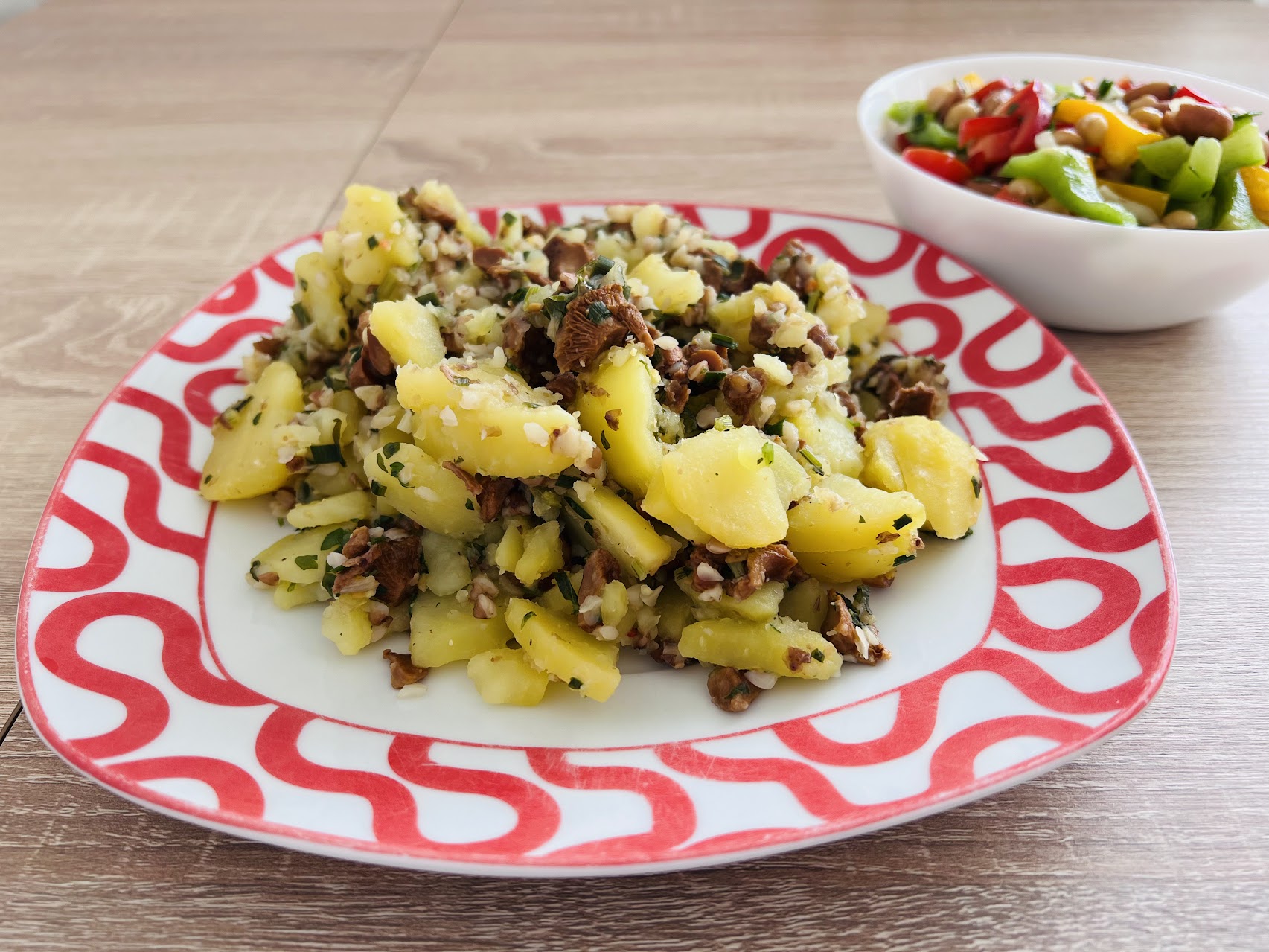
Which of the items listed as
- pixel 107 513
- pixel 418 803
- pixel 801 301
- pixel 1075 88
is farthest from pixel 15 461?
pixel 1075 88

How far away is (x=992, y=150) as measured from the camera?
2459 millimetres

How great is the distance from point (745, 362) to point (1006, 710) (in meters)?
0.78

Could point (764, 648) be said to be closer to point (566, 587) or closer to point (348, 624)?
point (566, 587)

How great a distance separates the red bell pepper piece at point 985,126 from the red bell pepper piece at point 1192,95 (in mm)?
448

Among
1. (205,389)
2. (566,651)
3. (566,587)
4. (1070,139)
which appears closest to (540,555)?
(566,587)

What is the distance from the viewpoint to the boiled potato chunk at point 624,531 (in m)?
1.53

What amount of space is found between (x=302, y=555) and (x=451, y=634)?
0.31m

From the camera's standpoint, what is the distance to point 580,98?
12.6ft

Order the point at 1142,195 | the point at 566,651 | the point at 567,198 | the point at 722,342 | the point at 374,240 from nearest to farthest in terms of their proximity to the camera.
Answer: the point at 566,651 → the point at 722,342 → the point at 374,240 → the point at 1142,195 → the point at 567,198

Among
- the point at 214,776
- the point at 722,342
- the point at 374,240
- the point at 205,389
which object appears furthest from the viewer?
the point at 205,389

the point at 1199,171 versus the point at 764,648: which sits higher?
the point at 1199,171

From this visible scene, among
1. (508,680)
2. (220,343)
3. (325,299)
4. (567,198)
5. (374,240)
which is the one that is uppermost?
(374,240)

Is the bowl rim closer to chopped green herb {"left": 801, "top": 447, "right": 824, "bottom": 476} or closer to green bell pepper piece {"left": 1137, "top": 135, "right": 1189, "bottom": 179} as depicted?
green bell pepper piece {"left": 1137, "top": 135, "right": 1189, "bottom": 179}

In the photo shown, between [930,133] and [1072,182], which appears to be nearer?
[1072,182]
